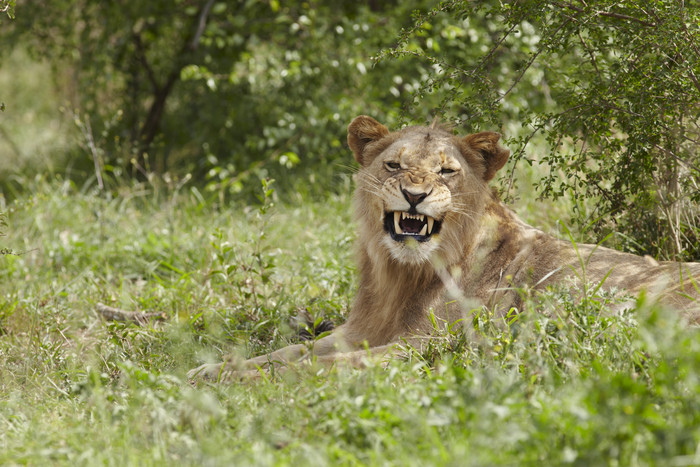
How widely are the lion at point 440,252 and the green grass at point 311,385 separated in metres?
0.30

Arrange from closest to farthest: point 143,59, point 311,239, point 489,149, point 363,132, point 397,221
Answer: point 397,221 < point 489,149 < point 363,132 < point 311,239 < point 143,59

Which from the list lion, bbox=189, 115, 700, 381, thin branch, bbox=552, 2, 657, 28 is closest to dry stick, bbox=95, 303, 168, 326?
lion, bbox=189, 115, 700, 381

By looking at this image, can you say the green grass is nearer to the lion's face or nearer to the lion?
the lion

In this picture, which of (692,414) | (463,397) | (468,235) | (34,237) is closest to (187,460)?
(463,397)

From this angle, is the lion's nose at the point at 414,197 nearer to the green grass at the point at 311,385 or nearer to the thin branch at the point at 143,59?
the green grass at the point at 311,385

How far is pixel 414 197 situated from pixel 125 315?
229 centimetres

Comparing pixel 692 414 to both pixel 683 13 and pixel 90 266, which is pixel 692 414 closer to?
pixel 683 13

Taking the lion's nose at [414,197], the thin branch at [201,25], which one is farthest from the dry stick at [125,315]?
the thin branch at [201,25]

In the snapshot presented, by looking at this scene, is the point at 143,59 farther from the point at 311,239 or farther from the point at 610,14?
the point at 610,14

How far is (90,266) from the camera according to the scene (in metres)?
5.79

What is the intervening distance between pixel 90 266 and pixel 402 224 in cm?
292

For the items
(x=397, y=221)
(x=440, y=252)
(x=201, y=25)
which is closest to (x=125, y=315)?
(x=397, y=221)

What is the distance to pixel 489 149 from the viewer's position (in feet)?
13.9

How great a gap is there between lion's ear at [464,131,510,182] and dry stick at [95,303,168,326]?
2.34 m
